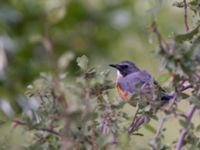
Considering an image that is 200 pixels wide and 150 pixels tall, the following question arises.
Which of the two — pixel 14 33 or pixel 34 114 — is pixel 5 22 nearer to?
pixel 14 33

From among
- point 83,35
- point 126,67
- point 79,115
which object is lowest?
point 79,115

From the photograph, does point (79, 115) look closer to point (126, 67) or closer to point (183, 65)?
point (183, 65)

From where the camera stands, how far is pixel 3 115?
1985mm

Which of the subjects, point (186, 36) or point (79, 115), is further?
point (186, 36)

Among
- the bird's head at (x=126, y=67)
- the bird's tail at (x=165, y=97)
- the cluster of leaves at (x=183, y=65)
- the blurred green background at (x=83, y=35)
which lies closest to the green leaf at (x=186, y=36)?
the cluster of leaves at (x=183, y=65)

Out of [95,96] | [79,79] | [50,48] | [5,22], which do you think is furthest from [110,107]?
[5,22]

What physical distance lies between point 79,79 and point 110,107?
20cm

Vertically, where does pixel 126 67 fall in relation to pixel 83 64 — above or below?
above

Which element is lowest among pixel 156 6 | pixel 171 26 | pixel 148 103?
pixel 148 103

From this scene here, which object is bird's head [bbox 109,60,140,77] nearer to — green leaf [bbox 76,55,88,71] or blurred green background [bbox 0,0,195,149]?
blurred green background [bbox 0,0,195,149]

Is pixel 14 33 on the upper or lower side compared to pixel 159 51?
upper

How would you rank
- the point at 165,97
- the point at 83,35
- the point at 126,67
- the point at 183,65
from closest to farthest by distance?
the point at 183,65 < the point at 165,97 < the point at 126,67 < the point at 83,35

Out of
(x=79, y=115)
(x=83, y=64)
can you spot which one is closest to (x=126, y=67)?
(x=83, y=64)

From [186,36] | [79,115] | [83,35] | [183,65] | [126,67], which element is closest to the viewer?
[79,115]
